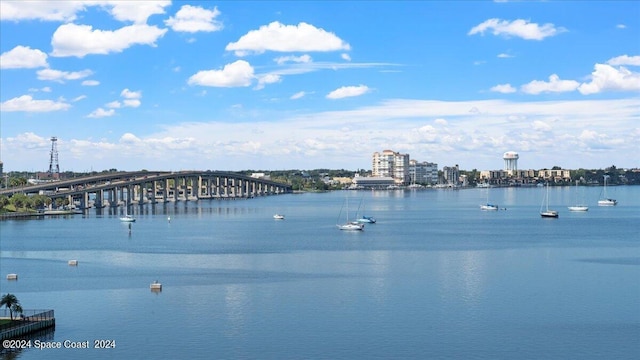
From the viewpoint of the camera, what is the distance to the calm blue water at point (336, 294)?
116ft

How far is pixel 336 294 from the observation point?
4747cm

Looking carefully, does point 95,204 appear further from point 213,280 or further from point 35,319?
point 35,319

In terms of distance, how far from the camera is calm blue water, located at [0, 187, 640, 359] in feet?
116

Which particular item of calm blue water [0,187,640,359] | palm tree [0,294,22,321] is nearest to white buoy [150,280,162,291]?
calm blue water [0,187,640,359]

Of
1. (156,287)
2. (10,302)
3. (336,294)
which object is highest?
(10,302)

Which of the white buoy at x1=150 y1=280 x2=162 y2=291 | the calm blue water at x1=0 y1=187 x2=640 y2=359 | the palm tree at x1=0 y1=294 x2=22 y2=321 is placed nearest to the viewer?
the calm blue water at x1=0 y1=187 x2=640 y2=359

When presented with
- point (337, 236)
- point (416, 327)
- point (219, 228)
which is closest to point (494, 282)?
point (416, 327)

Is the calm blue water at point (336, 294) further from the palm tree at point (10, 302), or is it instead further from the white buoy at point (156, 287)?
the palm tree at point (10, 302)

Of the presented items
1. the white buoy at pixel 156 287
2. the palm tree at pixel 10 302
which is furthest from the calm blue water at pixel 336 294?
the palm tree at pixel 10 302

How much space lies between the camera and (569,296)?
46656mm

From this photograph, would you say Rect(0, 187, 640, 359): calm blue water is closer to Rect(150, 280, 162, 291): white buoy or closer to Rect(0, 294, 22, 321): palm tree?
Rect(150, 280, 162, 291): white buoy


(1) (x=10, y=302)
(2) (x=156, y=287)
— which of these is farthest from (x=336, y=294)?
(1) (x=10, y=302)

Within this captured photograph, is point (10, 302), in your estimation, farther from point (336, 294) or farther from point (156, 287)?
point (336, 294)

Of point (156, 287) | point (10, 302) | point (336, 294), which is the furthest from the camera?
point (156, 287)
